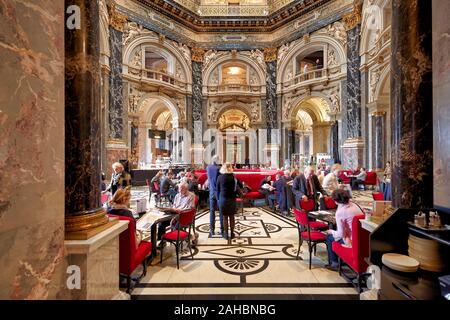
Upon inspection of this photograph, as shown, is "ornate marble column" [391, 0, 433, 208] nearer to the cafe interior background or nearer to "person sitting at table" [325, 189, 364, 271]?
the cafe interior background

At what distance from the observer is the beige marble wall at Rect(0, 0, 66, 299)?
137 cm

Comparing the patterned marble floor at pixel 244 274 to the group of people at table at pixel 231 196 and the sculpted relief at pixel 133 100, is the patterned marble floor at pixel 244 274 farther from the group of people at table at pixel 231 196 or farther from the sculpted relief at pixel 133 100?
the sculpted relief at pixel 133 100

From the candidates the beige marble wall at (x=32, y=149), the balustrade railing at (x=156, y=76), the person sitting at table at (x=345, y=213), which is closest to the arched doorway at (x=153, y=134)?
the balustrade railing at (x=156, y=76)

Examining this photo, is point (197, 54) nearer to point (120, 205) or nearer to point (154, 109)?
point (154, 109)

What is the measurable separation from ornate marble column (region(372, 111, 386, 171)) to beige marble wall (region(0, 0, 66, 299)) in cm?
1227

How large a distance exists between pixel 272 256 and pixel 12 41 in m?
4.16

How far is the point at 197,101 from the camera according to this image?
1540 centimetres

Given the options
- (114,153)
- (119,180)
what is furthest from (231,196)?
(114,153)

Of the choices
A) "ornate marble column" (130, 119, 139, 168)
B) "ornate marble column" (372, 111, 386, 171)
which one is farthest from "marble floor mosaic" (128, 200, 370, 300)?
"ornate marble column" (130, 119, 139, 168)

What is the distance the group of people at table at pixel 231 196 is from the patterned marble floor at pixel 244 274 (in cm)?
40

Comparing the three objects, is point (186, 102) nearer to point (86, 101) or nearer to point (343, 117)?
point (343, 117)

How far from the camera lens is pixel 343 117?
12.2 metres

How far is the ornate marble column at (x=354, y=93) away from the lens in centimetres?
1110

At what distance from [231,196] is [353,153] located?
9.85 m
